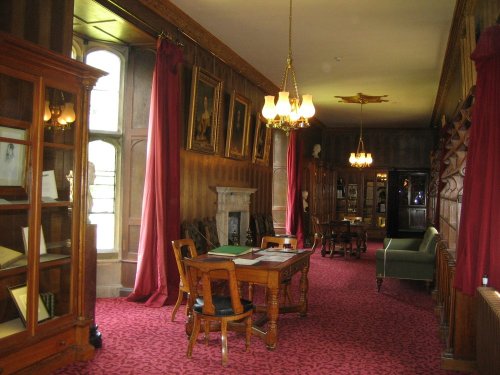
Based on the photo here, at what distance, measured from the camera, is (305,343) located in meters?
4.70

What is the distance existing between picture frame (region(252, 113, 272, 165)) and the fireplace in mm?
835

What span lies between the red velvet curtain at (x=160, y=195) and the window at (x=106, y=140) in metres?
0.73

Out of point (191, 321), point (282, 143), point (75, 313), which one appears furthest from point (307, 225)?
point (75, 313)

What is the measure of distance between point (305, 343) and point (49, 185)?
282cm

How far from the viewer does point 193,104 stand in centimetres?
673

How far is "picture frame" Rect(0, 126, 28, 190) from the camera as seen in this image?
131 inches

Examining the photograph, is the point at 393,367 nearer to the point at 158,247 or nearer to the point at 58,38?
the point at 158,247

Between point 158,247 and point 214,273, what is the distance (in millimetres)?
1997

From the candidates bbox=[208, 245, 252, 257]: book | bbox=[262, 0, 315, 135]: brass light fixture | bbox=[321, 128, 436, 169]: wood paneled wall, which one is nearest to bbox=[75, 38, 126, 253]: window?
bbox=[208, 245, 252, 257]: book

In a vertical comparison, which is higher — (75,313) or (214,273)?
(214,273)

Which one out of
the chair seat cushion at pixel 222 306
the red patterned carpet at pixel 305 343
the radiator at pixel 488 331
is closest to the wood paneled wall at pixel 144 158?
the red patterned carpet at pixel 305 343

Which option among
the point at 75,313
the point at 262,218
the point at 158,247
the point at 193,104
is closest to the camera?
the point at 75,313

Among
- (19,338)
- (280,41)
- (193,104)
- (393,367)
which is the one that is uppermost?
(280,41)

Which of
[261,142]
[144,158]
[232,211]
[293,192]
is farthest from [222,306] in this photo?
[293,192]
